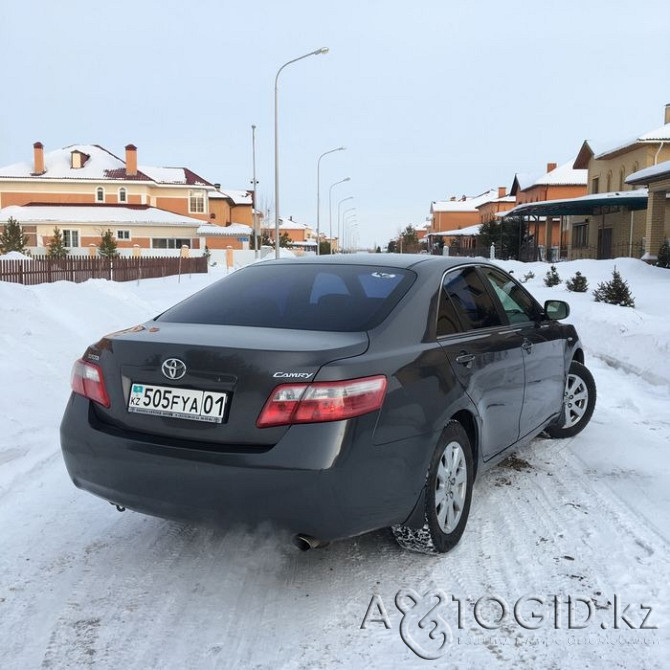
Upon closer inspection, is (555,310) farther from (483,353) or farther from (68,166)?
(68,166)

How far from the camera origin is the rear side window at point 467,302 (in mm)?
3863

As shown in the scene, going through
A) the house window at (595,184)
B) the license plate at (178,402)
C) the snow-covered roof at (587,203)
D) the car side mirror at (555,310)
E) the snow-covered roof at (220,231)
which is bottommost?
the license plate at (178,402)

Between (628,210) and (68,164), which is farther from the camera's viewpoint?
(68,164)

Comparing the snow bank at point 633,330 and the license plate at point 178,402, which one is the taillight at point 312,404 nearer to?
the license plate at point 178,402

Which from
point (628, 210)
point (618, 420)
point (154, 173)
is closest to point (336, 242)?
point (154, 173)

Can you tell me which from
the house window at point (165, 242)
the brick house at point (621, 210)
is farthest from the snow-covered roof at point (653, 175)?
the house window at point (165, 242)

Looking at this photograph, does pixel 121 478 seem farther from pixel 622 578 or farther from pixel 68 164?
pixel 68 164

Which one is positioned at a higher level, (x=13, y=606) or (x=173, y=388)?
(x=173, y=388)

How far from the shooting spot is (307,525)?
285cm

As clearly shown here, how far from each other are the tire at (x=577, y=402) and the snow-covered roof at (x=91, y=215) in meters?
55.5

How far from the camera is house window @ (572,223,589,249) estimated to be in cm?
4441

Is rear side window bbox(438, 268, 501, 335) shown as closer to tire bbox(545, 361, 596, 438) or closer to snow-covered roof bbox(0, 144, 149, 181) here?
tire bbox(545, 361, 596, 438)

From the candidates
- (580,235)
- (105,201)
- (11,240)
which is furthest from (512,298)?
(105,201)

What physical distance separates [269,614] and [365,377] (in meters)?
1.09
